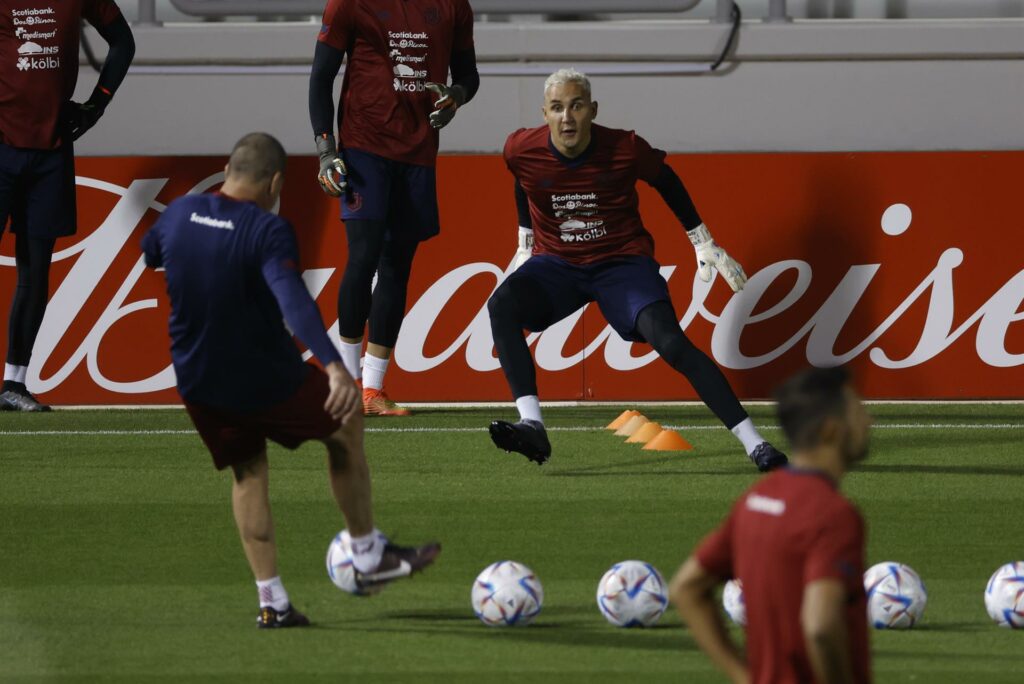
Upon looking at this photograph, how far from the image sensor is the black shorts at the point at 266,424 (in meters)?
5.45

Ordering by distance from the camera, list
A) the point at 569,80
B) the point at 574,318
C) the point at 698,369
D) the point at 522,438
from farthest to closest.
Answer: the point at 574,318 → the point at 569,80 → the point at 698,369 → the point at 522,438

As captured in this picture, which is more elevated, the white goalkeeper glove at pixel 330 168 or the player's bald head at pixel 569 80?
the player's bald head at pixel 569 80

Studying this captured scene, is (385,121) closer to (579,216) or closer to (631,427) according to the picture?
(579,216)

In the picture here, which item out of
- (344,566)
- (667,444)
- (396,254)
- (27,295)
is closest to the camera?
(344,566)

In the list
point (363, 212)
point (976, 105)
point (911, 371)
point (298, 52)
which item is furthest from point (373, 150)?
point (976, 105)

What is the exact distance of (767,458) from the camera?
26.0ft

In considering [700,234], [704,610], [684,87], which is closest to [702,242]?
[700,234]

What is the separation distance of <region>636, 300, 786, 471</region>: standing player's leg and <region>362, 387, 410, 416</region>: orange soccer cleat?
2.48m

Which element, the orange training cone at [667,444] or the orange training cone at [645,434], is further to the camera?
the orange training cone at [645,434]

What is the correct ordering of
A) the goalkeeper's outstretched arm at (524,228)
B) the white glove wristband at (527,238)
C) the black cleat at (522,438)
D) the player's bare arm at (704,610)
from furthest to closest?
the white glove wristband at (527,238) → the goalkeeper's outstretched arm at (524,228) → the black cleat at (522,438) → the player's bare arm at (704,610)

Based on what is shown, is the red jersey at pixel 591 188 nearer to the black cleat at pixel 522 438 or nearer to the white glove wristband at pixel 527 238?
the white glove wristband at pixel 527 238

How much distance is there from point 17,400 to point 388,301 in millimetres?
2316

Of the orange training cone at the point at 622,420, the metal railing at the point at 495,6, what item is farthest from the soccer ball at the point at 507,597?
the metal railing at the point at 495,6

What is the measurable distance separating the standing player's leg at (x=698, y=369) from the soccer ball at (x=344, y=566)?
2.82 m
